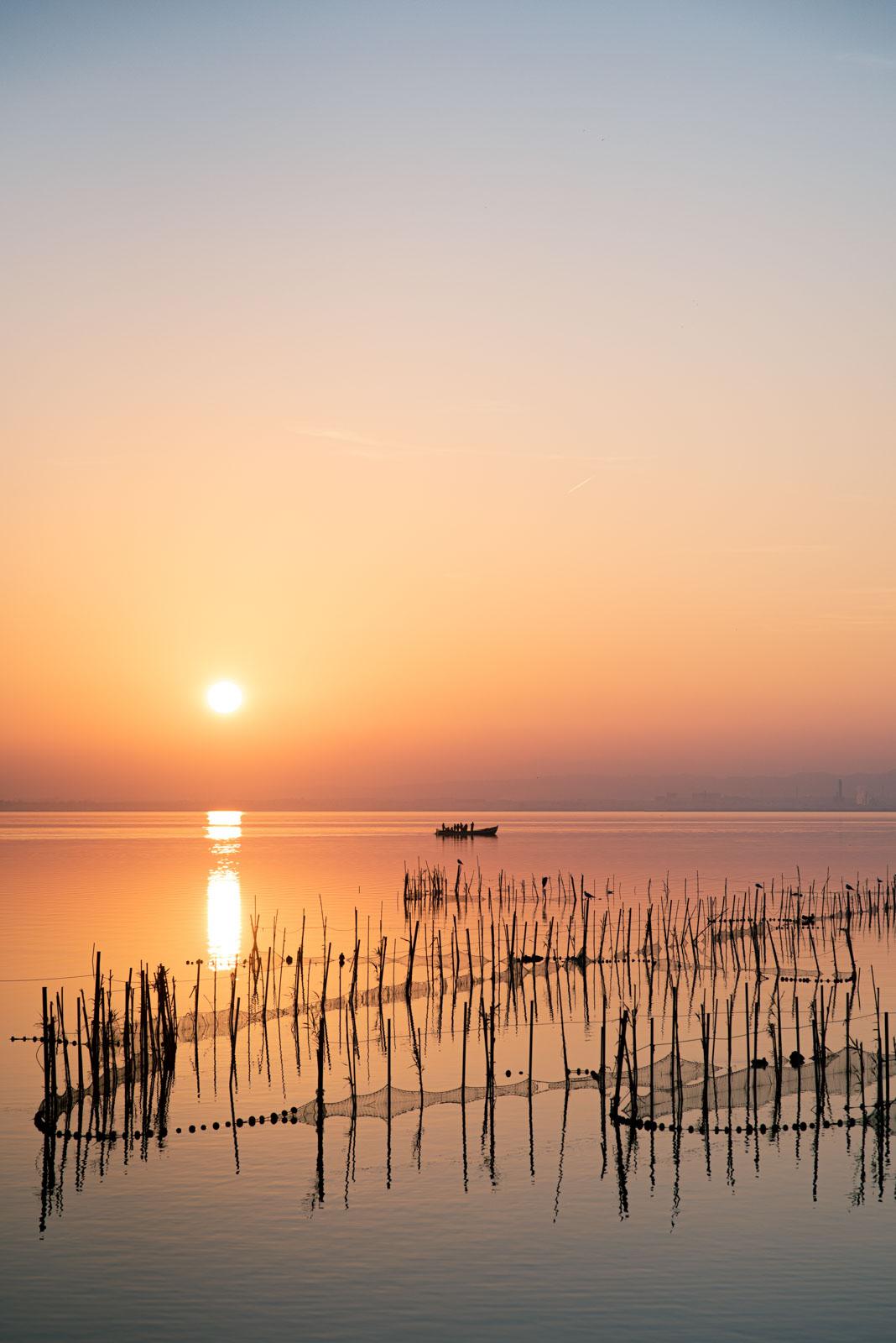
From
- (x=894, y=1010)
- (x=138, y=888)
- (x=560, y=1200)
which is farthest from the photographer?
(x=138, y=888)

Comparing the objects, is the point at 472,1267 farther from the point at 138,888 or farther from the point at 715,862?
the point at 715,862

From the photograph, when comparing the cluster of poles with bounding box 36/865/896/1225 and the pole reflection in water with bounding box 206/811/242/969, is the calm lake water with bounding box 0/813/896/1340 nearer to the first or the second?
the cluster of poles with bounding box 36/865/896/1225

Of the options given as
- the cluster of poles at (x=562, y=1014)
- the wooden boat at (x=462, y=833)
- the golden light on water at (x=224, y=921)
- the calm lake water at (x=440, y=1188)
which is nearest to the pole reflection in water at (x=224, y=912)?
the golden light on water at (x=224, y=921)

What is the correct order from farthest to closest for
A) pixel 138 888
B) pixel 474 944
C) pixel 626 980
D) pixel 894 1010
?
pixel 138 888 → pixel 474 944 → pixel 626 980 → pixel 894 1010

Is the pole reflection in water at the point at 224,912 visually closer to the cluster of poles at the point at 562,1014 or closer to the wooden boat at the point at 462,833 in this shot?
the cluster of poles at the point at 562,1014

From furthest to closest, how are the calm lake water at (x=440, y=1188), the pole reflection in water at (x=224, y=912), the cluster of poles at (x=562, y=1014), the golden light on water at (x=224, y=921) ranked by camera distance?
the pole reflection in water at (x=224, y=912)
the golden light on water at (x=224, y=921)
the cluster of poles at (x=562, y=1014)
the calm lake water at (x=440, y=1188)

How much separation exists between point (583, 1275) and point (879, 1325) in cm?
302

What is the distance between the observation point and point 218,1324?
13.0m

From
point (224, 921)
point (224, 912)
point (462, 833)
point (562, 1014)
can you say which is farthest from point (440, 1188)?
point (462, 833)

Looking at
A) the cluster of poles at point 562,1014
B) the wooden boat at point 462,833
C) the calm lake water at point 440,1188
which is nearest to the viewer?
the calm lake water at point 440,1188

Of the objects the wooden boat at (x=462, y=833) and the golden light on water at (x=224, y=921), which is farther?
the wooden boat at (x=462, y=833)

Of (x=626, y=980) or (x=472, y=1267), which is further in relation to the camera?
(x=626, y=980)

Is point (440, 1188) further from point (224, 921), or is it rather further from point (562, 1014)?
point (224, 921)

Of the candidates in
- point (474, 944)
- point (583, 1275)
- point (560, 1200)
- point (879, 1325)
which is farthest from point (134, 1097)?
point (474, 944)
